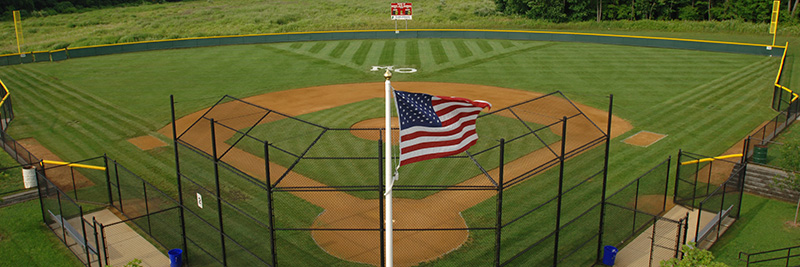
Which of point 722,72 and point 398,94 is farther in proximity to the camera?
point 722,72

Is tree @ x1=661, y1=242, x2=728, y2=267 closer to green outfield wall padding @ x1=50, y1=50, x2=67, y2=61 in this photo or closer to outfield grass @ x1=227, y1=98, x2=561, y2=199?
outfield grass @ x1=227, y1=98, x2=561, y2=199

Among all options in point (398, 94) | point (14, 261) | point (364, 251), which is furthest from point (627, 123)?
point (14, 261)

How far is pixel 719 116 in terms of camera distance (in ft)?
99.6

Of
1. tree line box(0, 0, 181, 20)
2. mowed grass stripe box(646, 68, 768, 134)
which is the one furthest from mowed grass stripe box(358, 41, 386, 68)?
tree line box(0, 0, 181, 20)

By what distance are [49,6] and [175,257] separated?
88237 mm

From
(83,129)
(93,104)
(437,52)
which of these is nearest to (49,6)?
(93,104)

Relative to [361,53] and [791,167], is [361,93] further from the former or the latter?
[791,167]

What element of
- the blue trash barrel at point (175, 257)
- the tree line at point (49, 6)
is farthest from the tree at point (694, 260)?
the tree line at point (49, 6)

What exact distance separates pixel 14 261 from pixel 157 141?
11.3m

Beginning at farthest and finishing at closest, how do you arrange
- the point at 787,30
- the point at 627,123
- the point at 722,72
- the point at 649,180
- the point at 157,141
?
the point at 787,30 < the point at 722,72 < the point at 627,123 < the point at 157,141 < the point at 649,180

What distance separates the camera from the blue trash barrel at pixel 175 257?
1587cm

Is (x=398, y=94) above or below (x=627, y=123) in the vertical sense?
above

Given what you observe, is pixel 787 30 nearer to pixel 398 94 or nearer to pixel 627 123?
pixel 627 123

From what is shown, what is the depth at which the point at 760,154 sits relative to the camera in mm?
22047
